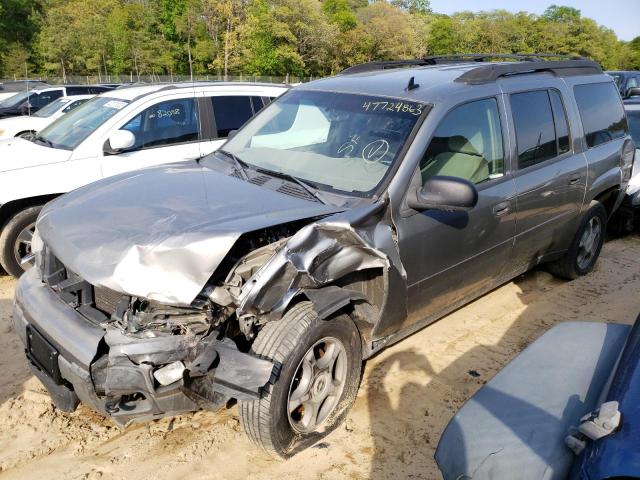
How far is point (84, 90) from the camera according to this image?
1694 cm

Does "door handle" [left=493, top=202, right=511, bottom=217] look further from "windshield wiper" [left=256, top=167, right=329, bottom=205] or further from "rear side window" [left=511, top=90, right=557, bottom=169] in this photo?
"windshield wiper" [left=256, top=167, right=329, bottom=205]

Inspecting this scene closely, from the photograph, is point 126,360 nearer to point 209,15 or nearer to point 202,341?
point 202,341

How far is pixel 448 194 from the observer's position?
9.65ft

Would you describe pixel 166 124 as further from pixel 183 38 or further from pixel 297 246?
pixel 183 38

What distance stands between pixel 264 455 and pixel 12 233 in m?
3.56

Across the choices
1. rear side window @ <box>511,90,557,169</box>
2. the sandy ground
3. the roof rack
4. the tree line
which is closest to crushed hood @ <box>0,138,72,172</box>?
the sandy ground

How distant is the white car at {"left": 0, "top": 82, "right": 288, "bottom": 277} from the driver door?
3142 millimetres

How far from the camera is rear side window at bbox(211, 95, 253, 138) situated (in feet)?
21.2

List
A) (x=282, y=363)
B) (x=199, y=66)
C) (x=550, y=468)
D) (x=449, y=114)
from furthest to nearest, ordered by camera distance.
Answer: (x=199, y=66)
(x=449, y=114)
(x=282, y=363)
(x=550, y=468)

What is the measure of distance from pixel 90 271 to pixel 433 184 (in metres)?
1.89

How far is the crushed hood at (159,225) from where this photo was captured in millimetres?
2473

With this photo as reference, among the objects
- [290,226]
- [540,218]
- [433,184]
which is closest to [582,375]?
[433,184]

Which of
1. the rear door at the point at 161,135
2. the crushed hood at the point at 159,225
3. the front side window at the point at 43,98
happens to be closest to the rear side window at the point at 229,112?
the rear door at the point at 161,135

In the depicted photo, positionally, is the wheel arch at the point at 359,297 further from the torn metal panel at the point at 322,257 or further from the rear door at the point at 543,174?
the rear door at the point at 543,174
